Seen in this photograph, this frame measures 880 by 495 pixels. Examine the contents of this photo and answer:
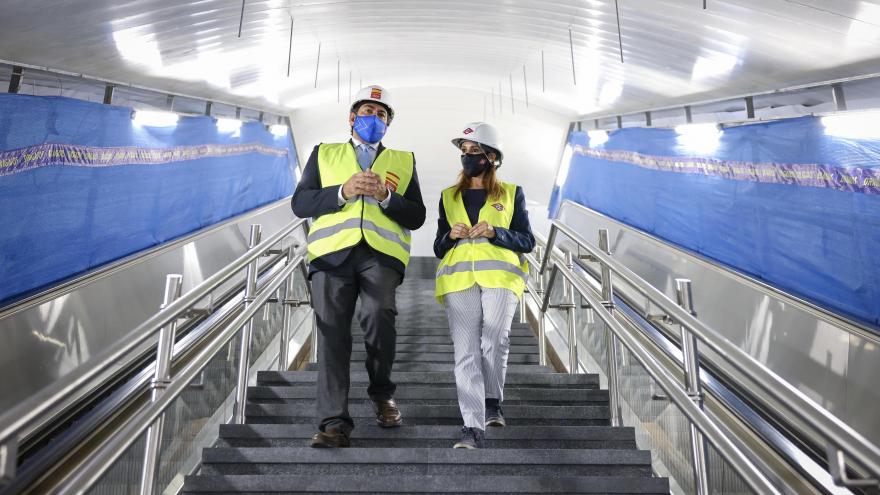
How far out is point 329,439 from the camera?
2703 millimetres

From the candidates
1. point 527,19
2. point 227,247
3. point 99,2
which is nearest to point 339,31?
point 527,19

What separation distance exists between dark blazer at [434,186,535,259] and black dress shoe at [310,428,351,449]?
0.99 metres

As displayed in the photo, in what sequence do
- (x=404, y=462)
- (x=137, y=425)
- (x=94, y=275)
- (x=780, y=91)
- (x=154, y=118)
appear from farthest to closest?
(x=780, y=91), (x=154, y=118), (x=94, y=275), (x=404, y=462), (x=137, y=425)

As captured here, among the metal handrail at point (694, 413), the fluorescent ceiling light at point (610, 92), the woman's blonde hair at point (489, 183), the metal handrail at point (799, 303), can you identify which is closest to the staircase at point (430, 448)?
the metal handrail at point (694, 413)

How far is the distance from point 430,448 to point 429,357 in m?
2.01

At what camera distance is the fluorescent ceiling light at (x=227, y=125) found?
679 cm

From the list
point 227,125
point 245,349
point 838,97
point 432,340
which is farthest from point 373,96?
point 227,125

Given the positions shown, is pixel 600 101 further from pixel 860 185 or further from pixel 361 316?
pixel 361 316

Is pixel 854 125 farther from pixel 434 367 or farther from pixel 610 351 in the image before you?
pixel 434 367

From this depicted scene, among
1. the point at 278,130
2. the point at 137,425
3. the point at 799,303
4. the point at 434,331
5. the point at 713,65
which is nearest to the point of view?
the point at 137,425

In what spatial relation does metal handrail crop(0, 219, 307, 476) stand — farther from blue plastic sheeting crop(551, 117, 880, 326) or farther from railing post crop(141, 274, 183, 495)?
blue plastic sheeting crop(551, 117, 880, 326)

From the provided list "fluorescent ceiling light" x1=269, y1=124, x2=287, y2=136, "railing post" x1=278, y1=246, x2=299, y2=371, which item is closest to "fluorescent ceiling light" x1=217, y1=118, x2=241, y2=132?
"fluorescent ceiling light" x1=269, y1=124, x2=287, y2=136

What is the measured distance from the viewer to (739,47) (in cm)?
530

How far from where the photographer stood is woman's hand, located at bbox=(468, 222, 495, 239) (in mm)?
3104
